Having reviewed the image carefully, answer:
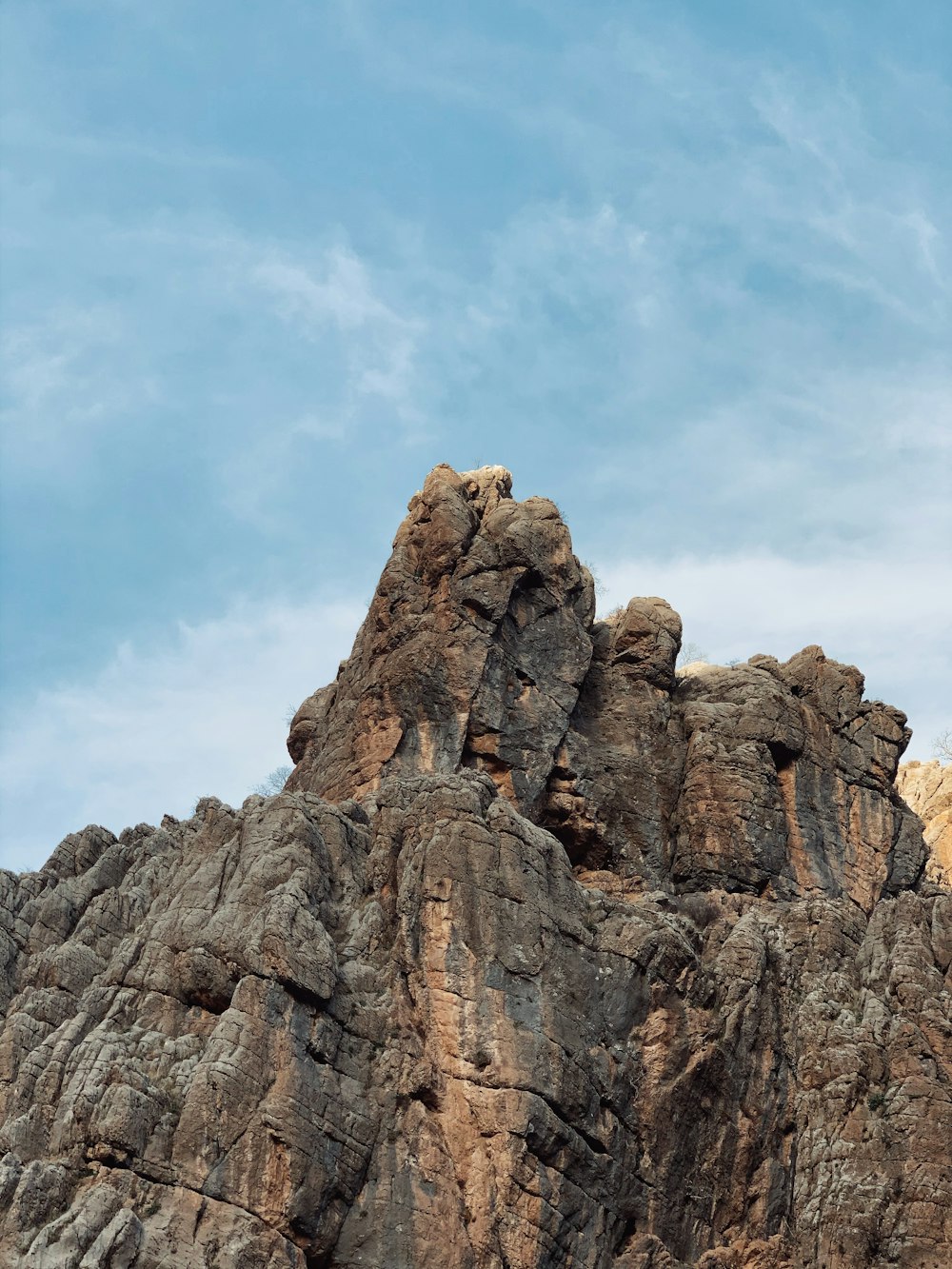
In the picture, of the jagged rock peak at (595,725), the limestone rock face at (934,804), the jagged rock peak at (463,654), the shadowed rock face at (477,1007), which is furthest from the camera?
the limestone rock face at (934,804)

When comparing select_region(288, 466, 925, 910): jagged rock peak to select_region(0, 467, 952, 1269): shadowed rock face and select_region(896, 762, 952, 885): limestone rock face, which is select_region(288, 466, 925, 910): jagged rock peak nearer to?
select_region(0, 467, 952, 1269): shadowed rock face

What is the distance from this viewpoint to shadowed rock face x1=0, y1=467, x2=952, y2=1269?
6575 centimetres

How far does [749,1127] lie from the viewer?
74.9m

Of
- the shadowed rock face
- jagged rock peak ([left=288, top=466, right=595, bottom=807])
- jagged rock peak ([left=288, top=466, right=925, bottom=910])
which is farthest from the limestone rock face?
jagged rock peak ([left=288, top=466, right=595, bottom=807])

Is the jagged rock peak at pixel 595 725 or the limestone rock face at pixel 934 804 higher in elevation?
the limestone rock face at pixel 934 804

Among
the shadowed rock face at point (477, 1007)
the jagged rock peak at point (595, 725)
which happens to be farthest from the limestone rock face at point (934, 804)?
the shadowed rock face at point (477, 1007)

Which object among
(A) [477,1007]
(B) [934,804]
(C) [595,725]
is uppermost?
(B) [934,804]

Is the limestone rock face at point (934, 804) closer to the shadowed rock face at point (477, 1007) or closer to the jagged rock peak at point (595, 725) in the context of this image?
the jagged rock peak at point (595, 725)

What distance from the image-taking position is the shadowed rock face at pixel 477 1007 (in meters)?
65.8

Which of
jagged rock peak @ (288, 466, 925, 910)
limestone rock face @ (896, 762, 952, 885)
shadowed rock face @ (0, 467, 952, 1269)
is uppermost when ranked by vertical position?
limestone rock face @ (896, 762, 952, 885)

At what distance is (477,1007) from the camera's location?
69.6 m

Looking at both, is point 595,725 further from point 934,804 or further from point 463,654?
point 934,804

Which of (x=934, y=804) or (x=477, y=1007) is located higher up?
(x=934, y=804)

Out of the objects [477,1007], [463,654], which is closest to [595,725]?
[463,654]
